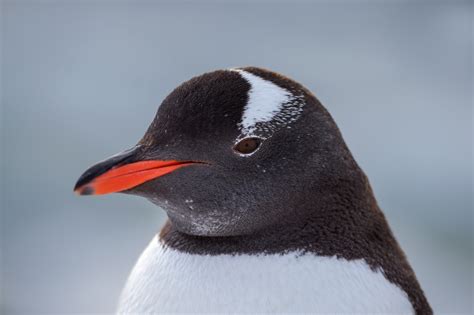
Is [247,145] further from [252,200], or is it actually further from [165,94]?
[165,94]

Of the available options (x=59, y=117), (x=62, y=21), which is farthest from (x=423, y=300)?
(x=62, y=21)

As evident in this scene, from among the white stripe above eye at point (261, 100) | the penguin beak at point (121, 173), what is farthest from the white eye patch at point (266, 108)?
the penguin beak at point (121, 173)

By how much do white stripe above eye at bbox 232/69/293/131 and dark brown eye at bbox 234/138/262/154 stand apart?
2cm

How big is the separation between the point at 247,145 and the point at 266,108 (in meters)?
0.07

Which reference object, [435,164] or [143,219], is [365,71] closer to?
[435,164]

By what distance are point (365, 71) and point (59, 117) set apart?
220cm

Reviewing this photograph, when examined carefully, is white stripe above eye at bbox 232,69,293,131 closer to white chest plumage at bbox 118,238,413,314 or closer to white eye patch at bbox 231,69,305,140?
white eye patch at bbox 231,69,305,140

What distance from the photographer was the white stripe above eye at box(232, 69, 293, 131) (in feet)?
3.77

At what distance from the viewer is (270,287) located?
1148 mm

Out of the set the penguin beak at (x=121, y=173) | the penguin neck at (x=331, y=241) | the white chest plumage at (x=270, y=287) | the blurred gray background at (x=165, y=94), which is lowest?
the blurred gray background at (x=165, y=94)

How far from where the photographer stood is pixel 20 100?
505 cm

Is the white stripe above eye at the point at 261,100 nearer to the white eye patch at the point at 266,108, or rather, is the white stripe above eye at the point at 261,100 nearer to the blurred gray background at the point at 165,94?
the white eye patch at the point at 266,108

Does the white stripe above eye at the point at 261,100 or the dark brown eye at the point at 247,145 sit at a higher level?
the white stripe above eye at the point at 261,100

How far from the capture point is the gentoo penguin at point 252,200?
1.15 m
